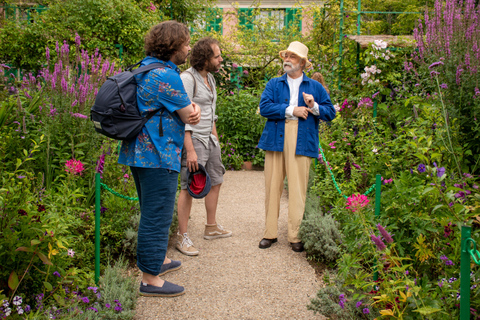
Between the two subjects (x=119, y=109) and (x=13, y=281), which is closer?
(x=13, y=281)

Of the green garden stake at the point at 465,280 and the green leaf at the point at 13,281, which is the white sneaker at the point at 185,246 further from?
the green garden stake at the point at 465,280

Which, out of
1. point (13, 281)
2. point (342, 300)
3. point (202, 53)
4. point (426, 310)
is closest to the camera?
point (426, 310)

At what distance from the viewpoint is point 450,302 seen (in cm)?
222

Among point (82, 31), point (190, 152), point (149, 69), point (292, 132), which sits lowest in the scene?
point (190, 152)

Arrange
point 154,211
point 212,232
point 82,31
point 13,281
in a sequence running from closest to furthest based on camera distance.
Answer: point 13,281 < point 154,211 < point 212,232 < point 82,31

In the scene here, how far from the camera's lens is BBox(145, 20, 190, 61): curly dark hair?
115 inches

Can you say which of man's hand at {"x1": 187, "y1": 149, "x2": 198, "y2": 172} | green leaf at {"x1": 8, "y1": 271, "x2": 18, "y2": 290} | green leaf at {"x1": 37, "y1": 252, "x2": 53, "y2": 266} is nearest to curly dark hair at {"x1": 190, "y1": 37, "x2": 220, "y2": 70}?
man's hand at {"x1": 187, "y1": 149, "x2": 198, "y2": 172}

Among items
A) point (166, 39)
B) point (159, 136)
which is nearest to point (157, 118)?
point (159, 136)

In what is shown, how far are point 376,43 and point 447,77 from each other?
135 inches

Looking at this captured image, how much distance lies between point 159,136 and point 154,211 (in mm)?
528

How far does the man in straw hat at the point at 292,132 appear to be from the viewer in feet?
13.5

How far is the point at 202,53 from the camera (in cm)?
387

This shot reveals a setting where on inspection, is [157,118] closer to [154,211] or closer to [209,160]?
[154,211]

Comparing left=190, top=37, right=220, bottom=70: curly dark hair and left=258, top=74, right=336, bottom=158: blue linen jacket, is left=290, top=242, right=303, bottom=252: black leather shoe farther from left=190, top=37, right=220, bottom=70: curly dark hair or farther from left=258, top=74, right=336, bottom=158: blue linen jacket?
left=190, top=37, right=220, bottom=70: curly dark hair
